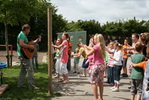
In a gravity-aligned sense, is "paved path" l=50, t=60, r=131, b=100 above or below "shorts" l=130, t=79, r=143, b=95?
below

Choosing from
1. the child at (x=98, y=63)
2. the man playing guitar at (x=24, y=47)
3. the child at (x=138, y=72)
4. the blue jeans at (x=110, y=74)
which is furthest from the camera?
the blue jeans at (x=110, y=74)

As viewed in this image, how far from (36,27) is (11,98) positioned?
2182 cm

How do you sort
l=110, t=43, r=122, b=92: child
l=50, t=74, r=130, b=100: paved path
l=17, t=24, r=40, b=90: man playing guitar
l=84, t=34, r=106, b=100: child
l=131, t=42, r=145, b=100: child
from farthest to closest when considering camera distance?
1. l=110, t=43, r=122, b=92: child
2. l=17, t=24, r=40, b=90: man playing guitar
3. l=50, t=74, r=130, b=100: paved path
4. l=84, t=34, r=106, b=100: child
5. l=131, t=42, r=145, b=100: child

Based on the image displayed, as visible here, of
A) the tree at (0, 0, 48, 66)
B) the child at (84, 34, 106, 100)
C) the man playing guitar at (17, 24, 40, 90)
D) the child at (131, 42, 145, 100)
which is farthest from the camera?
the tree at (0, 0, 48, 66)

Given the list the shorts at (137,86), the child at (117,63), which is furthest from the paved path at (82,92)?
the shorts at (137,86)

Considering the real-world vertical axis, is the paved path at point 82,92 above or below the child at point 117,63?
below

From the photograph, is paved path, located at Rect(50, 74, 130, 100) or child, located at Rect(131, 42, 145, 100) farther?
paved path, located at Rect(50, 74, 130, 100)

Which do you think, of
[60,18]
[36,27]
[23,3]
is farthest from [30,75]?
[60,18]

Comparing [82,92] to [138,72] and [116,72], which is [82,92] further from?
[138,72]

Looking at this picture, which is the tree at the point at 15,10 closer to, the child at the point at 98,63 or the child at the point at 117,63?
the child at the point at 117,63

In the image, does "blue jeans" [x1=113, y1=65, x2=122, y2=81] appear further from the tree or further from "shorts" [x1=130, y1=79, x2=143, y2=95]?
the tree

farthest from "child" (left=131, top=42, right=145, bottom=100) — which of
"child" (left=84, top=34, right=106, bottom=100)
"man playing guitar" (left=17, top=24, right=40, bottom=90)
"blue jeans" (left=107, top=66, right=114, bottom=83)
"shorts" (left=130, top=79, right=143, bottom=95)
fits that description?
"man playing guitar" (left=17, top=24, right=40, bottom=90)

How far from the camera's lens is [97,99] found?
517 centimetres

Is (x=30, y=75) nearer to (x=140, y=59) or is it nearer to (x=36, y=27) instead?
(x=140, y=59)
